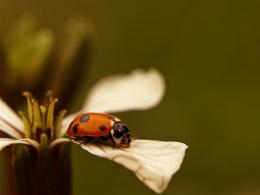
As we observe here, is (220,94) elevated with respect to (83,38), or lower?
lower

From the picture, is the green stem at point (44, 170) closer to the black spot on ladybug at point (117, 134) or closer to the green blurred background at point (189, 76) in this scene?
the black spot on ladybug at point (117, 134)

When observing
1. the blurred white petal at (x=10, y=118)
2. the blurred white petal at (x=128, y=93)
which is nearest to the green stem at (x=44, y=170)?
the blurred white petal at (x=10, y=118)

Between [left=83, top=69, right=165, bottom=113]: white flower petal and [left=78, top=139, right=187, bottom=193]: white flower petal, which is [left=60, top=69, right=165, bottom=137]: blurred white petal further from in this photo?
[left=78, top=139, right=187, bottom=193]: white flower petal

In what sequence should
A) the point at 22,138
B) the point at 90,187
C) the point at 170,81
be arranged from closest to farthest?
1. the point at 22,138
2. the point at 90,187
3. the point at 170,81

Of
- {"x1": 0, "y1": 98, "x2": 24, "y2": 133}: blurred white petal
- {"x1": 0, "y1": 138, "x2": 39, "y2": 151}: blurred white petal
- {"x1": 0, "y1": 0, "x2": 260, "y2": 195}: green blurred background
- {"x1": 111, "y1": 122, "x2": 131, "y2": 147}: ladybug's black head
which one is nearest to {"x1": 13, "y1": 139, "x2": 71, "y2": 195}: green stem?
{"x1": 0, "y1": 138, "x2": 39, "y2": 151}: blurred white petal

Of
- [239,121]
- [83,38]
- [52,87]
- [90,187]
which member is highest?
[83,38]

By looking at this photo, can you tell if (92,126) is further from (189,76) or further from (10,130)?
(189,76)

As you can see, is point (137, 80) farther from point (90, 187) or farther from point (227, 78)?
point (227, 78)

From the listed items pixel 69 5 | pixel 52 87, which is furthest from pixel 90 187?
pixel 69 5
